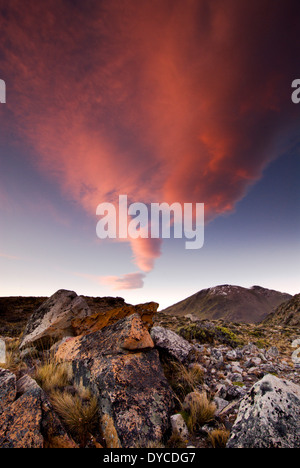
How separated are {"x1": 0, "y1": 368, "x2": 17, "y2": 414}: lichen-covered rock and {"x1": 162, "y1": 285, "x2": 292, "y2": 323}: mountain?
147 meters

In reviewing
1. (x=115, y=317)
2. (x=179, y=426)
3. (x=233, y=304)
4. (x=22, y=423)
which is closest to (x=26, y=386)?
(x=22, y=423)

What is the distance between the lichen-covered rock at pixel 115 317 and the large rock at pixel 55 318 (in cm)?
135

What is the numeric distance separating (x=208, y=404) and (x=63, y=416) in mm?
2539

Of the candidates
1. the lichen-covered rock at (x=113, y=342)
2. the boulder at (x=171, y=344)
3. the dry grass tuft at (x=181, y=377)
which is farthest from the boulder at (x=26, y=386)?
the boulder at (x=171, y=344)

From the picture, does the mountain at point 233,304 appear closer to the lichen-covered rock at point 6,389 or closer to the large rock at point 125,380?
the large rock at point 125,380

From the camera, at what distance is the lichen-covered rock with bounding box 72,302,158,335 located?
256 inches

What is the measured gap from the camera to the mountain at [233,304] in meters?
148

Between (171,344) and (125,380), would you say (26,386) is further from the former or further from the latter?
(171,344)

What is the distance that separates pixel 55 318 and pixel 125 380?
5.95 m

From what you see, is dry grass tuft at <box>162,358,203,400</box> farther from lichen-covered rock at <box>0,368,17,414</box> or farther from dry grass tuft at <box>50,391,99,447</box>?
lichen-covered rock at <box>0,368,17,414</box>

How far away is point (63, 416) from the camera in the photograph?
12.0 feet

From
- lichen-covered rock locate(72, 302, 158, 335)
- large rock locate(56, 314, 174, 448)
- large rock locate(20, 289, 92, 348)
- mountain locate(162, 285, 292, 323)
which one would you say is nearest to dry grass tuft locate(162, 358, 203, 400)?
large rock locate(56, 314, 174, 448)
